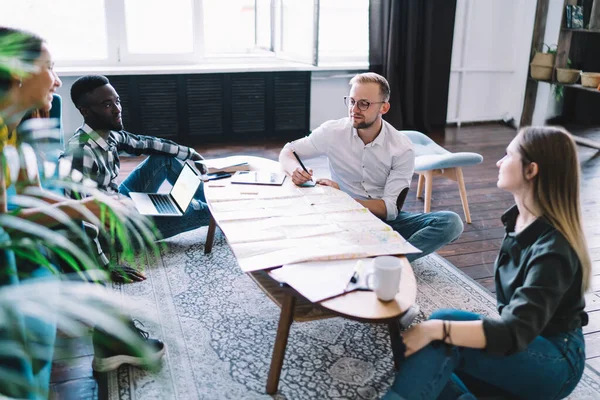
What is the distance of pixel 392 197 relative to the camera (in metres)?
2.28

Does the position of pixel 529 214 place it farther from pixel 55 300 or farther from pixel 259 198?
pixel 55 300

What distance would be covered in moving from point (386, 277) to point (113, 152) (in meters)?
1.53

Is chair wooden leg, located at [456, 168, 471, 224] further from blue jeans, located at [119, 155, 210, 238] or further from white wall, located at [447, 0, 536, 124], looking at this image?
white wall, located at [447, 0, 536, 124]

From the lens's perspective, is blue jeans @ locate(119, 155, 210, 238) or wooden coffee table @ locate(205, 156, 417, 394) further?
blue jeans @ locate(119, 155, 210, 238)

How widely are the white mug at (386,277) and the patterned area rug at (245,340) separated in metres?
0.46

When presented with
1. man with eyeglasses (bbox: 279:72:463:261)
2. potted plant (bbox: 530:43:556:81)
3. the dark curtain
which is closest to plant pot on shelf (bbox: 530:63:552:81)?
potted plant (bbox: 530:43:556:81)

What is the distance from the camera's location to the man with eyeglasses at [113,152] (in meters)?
2.23

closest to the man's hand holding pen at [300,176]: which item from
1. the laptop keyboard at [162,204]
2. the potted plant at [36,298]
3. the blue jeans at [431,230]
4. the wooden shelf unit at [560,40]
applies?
the blue jeans at [431,230]

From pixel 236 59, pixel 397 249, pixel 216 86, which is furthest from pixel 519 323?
pixel 236 59

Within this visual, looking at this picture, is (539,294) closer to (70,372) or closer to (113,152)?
(70,372)

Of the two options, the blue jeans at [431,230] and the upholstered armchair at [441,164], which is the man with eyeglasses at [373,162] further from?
the upholstered armchair at [441,164]

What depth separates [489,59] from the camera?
541 cm

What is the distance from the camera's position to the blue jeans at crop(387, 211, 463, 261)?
225cm

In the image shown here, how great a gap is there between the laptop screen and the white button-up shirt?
466mm
